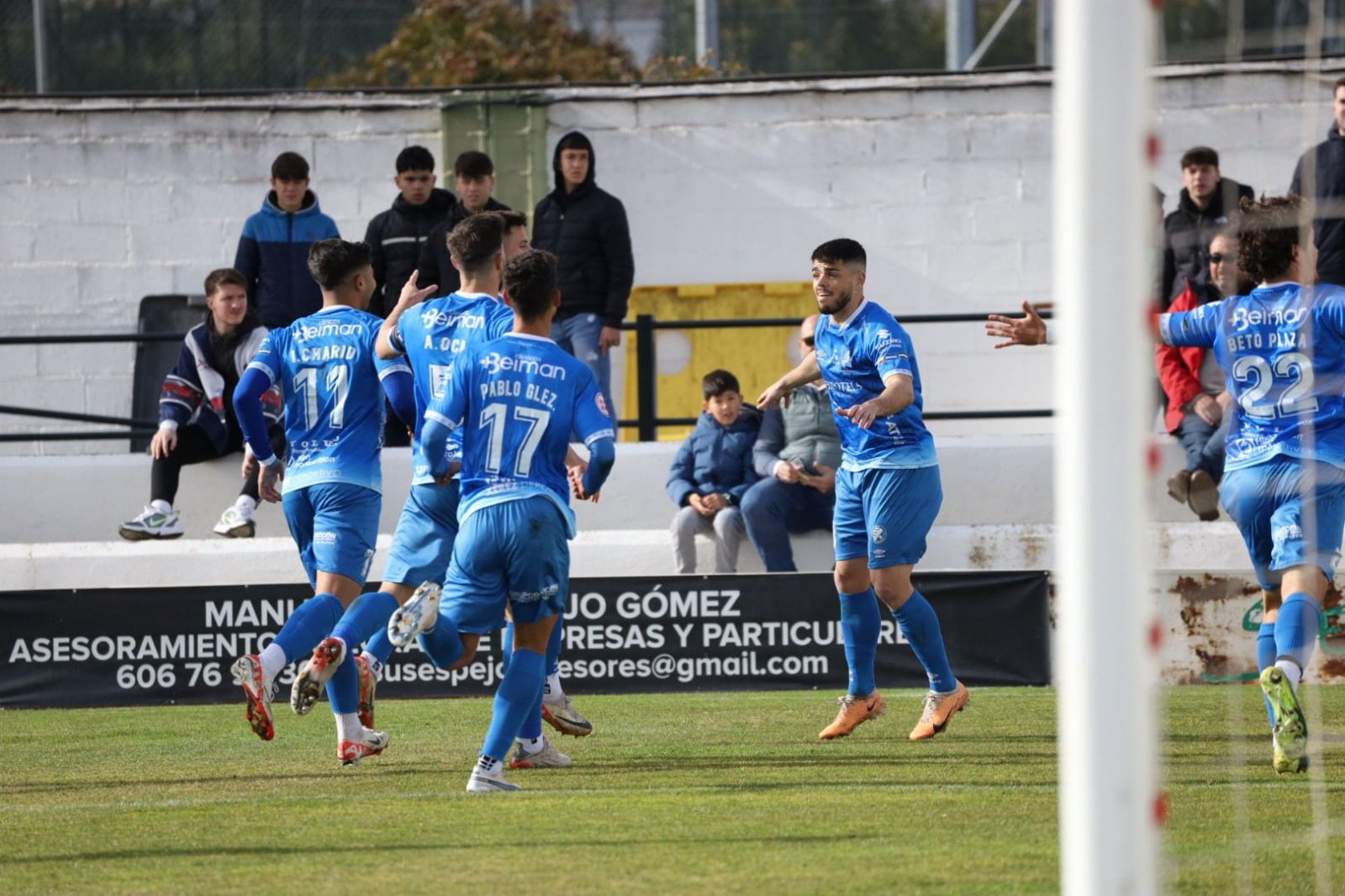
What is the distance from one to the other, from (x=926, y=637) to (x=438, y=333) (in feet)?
8.27

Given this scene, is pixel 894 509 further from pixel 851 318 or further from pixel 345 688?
pixel 345 688

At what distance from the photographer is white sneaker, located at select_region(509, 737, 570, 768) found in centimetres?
748

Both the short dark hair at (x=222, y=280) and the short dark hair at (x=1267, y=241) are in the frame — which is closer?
the short dark hair at (x=1267, y=241)

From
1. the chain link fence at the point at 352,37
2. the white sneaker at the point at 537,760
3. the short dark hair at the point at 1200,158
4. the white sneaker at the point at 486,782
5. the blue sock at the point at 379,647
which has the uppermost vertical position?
the chain link fence at the point at 352,37

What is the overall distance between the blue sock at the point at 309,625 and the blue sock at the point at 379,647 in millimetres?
187

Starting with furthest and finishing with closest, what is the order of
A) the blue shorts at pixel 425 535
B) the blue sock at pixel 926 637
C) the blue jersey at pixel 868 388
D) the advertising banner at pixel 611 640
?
the advertising banner at pixel 611 640 → the blue sock at pixel 926 637 → the blue jersey at pixel 868 388 → the blue shorts at pixel 425 535

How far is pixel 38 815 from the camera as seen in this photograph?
258 inches

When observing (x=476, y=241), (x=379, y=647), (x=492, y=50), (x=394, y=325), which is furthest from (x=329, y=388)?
(x=492, y=50)

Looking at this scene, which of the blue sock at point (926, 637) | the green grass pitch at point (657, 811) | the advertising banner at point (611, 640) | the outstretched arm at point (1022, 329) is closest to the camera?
the green grass pitch at point (657, 811)

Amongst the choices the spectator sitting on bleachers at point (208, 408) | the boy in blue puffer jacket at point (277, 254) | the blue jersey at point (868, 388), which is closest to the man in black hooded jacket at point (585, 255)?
the boy in blue puffer jacket at point (277, 254)

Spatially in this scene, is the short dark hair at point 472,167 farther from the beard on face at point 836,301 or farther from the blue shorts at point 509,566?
the blue shorts at point 509,566

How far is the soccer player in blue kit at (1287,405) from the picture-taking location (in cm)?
717

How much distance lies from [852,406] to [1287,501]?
181 cm

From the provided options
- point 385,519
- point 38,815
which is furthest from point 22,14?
point 38,815
